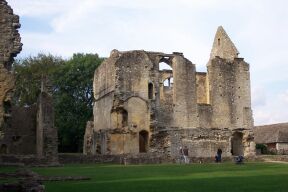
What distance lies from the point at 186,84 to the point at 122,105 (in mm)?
5397

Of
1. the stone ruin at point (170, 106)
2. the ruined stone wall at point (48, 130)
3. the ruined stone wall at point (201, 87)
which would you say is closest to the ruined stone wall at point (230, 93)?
the stone ruin at point (170, 106)

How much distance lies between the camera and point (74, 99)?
153 ft

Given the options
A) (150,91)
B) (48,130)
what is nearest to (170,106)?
(150,91)

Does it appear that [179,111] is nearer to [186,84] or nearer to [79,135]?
[186,84]

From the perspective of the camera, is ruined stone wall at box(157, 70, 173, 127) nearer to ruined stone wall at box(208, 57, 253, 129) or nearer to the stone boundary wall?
ruined stone wall at box(208, 57, 253, 129)

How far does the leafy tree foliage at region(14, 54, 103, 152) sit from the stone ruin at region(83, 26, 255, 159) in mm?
6347

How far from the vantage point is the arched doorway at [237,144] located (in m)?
38.4

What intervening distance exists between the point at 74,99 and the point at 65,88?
151 cm

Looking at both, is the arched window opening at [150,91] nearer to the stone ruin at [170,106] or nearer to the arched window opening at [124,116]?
the stone ruin at [170,106]

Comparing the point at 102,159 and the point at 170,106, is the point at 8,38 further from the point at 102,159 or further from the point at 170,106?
the point at 170,106

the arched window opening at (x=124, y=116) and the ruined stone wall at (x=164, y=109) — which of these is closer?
the arched window opening at (x=124, y=116)

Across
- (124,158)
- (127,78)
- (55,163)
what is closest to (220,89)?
(127,78)

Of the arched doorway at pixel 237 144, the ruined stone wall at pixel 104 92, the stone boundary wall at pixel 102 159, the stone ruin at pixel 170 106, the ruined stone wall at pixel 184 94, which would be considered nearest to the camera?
the stone boundary wall at pixel 102 159

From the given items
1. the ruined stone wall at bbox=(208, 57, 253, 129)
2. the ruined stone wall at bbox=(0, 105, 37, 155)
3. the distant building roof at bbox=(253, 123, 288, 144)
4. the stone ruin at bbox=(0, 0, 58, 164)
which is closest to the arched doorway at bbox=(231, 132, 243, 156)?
the ruined stone wall at bbox=(208, 57, 253, 129)
